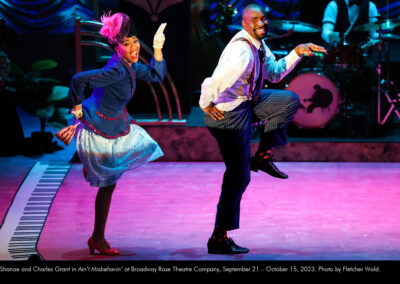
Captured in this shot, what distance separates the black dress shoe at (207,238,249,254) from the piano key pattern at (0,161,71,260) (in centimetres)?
120

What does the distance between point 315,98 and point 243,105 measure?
3.75 m

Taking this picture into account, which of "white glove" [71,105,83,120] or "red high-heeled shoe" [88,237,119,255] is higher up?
"white glove" [71,105,83,120]

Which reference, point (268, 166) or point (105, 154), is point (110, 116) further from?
point (268, 166)

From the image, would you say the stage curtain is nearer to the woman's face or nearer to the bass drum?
the bass drum

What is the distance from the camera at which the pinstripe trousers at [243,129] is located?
4.70 meters

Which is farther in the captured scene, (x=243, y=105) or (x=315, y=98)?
(x=315, y=98)

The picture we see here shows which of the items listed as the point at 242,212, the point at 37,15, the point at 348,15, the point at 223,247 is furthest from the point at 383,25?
the point at 37,15

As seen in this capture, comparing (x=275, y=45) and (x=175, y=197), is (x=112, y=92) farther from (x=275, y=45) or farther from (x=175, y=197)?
(x=275, y=45)

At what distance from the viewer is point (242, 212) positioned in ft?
20.0

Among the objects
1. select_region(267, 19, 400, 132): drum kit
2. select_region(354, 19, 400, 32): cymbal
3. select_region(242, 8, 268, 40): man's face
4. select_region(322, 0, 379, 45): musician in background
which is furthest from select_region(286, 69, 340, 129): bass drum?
select_region(242, 8, 268, 40): man's face

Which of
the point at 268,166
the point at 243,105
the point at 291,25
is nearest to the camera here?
the point at 243,105

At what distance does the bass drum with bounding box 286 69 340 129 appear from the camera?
8258mm

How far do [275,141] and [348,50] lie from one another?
3.79 meters
